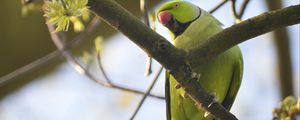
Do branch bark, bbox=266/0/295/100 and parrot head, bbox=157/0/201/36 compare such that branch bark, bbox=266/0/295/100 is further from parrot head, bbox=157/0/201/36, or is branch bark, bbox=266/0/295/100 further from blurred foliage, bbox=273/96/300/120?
blurred foliage, bbox=273/96/300/120

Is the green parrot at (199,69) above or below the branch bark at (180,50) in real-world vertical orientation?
below

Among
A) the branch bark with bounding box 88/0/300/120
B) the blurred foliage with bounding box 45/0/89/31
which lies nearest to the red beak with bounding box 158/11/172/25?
the branch bark with bounding box 88/0/300/120

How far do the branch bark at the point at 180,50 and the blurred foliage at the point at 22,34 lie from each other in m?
1.51

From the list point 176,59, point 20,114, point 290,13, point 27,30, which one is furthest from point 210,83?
point 20,114

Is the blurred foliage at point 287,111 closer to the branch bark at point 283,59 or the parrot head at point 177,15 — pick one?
the parrot head at point 177,15

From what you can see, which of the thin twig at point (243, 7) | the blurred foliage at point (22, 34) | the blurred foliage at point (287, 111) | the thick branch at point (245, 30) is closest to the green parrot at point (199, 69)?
the thin twig at point (243, 7)

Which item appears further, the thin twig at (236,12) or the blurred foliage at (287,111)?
the thin twig at (236,12)

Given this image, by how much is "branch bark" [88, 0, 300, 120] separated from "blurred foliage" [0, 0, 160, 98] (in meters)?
1.51

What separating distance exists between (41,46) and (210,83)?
3.94 ft

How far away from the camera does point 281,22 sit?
1587mm

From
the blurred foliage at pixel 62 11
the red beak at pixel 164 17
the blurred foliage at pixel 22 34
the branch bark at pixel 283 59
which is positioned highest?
the blurred foliage at pixel 62 11

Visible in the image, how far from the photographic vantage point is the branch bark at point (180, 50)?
1605 mm

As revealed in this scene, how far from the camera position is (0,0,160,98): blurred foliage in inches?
128

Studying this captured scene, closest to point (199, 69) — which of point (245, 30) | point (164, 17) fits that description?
point (164, 17)
